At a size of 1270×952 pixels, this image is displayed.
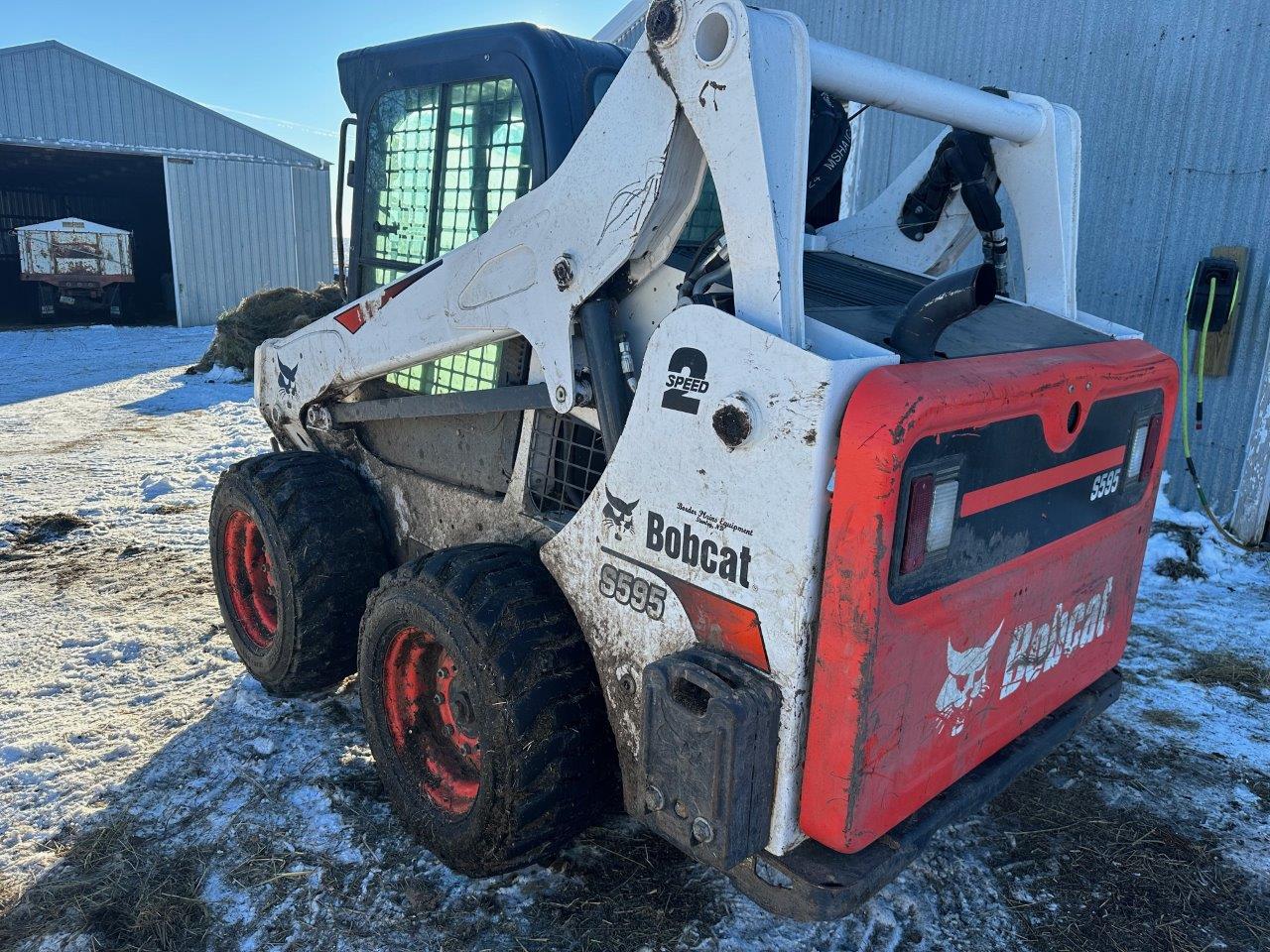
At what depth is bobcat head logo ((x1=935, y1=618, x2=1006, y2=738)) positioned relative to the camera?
7.25 feet

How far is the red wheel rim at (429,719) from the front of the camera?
280 centimetres

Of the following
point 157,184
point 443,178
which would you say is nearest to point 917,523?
point 443,178

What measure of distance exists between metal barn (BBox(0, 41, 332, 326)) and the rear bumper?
21.3 metres

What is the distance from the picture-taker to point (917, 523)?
1977 mm

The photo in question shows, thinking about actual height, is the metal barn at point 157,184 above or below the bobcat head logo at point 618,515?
above

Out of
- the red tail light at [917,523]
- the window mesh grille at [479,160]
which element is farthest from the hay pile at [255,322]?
the red tail light at [917,523]

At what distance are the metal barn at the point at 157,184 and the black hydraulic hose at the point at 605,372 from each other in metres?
20.6

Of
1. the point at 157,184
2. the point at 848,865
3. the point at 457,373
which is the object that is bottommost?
the point at 848,865

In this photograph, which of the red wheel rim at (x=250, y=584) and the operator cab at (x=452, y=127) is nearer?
the operator cab at (x=452, y=127)

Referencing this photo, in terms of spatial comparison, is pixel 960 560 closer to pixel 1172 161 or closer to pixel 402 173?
pixel 402 173

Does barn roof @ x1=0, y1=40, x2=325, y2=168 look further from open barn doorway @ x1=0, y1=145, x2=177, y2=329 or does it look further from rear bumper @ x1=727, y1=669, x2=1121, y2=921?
rear bumper @ x1=727, y1=669, x2=1121, y2=921

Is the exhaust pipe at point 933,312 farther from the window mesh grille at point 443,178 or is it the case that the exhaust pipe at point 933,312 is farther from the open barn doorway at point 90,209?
the open barn doorway at point 90,209

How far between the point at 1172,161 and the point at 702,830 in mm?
5645

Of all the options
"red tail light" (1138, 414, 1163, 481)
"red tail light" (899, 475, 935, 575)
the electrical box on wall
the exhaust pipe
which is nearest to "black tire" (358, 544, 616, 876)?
"red tail light" (899, 475, 935, 575)
